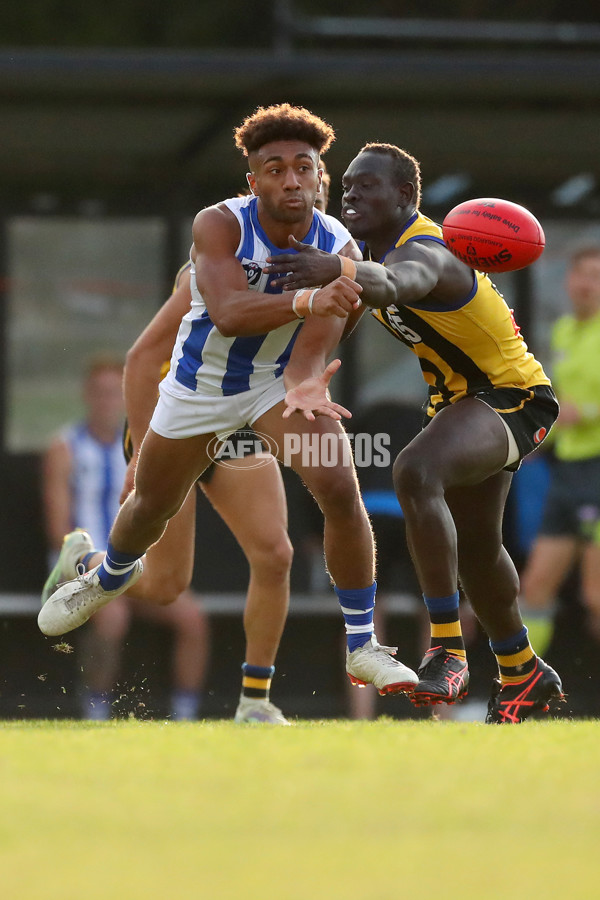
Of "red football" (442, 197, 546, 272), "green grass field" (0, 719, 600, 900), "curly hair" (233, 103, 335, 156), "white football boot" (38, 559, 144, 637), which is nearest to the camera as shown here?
"green grass field" (0, 719, 600, 900)

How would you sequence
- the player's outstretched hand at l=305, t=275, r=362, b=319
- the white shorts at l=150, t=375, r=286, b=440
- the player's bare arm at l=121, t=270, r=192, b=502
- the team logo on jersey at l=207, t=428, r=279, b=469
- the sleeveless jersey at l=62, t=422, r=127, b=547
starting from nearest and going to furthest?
the player's outstretched hand at l=305, t=275, r=362, b=319 < the white shorts at l=150, t=375, r=286, b=440 < the player's bare arm at l=121, t=270, r=192, b=502 < the team logo on jersey at l=207, t=428, r=279, b=469 < the sleeveless jersey at l=62, t=422, r=127, b=547

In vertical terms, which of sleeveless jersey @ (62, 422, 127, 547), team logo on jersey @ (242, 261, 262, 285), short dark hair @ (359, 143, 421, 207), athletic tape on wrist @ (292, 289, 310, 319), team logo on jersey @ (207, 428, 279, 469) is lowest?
sleeveless jersey @ (62, 422, 127, 547)

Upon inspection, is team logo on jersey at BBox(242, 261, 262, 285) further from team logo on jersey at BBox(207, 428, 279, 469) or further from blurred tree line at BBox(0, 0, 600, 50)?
blurred tree line at BBox(0, 0, 600, 50)

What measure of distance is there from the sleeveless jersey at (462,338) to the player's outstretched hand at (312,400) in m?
0.58

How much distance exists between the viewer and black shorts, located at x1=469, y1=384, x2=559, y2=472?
620 cm

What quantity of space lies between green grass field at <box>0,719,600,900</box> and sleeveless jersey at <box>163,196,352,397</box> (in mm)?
1384

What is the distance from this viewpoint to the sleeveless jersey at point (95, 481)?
10.2m

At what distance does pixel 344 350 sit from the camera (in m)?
11.4

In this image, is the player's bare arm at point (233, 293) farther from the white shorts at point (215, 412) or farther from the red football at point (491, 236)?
the red football at point (491, 236)

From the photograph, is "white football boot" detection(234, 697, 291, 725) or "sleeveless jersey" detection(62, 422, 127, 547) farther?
"sleeveless jersey" detection(62, 422, 127, 547)

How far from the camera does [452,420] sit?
6098 mm

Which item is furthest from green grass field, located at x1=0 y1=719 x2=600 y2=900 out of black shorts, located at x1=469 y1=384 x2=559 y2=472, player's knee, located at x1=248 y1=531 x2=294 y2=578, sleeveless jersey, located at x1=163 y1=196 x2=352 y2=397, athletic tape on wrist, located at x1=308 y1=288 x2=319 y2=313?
player's knee, located at x1=248 y1=531 x2=294 y2=578

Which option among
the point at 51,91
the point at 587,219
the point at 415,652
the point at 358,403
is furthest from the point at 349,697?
the point at 51,91

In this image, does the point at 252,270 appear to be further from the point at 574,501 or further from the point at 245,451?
the point at 574,501
